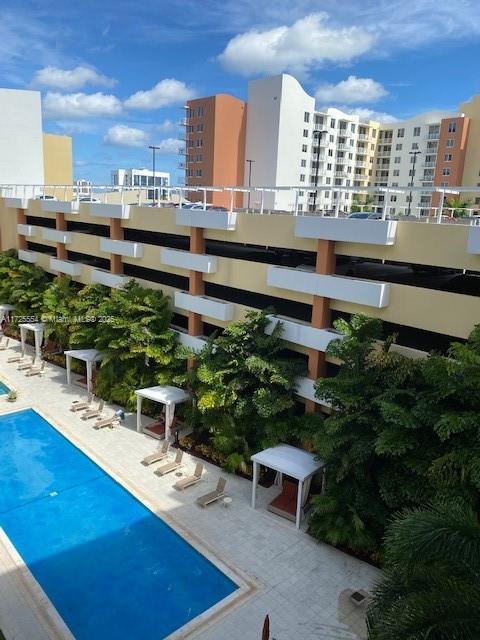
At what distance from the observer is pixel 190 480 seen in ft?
56.2

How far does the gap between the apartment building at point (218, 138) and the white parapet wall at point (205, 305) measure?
4674 cm

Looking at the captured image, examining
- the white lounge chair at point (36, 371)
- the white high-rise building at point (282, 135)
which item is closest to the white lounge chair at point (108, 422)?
the white lounge chair at point (36, 371)

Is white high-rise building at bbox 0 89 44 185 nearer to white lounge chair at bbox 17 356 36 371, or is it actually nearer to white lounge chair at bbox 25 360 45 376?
white lounge chair at bbox 17 356 36 371

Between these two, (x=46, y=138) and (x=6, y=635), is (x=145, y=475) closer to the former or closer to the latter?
(x=6, y=635)

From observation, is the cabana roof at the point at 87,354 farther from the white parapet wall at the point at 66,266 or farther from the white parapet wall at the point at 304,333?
the white parapet wall at the point at 304,333

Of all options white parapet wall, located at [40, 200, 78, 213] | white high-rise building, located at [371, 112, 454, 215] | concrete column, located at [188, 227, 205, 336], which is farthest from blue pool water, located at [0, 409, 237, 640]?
white high-rise building, located at [371, 112, 454, 215]

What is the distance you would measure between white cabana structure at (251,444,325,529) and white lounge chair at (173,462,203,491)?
2188 millimetres

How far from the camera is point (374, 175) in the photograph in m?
82.2

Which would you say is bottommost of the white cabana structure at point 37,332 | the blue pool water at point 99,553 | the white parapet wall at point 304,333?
the blue pool water at point 99,553

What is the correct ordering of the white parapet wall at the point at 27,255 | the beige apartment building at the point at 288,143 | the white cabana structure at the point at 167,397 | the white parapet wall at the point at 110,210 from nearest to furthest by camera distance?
the white cabana structure at the point at 167,397 < the white parapet wall at the point at 110,210 < the white parapet wall at the point at 27,255 < the beige apartment building at the point at 288,143

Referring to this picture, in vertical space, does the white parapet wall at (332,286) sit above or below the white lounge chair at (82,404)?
above

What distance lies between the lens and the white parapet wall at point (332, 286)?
14.8 meters

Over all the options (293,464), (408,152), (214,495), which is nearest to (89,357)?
(214,495)

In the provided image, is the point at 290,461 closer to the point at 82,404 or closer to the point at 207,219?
the point at 207,219
